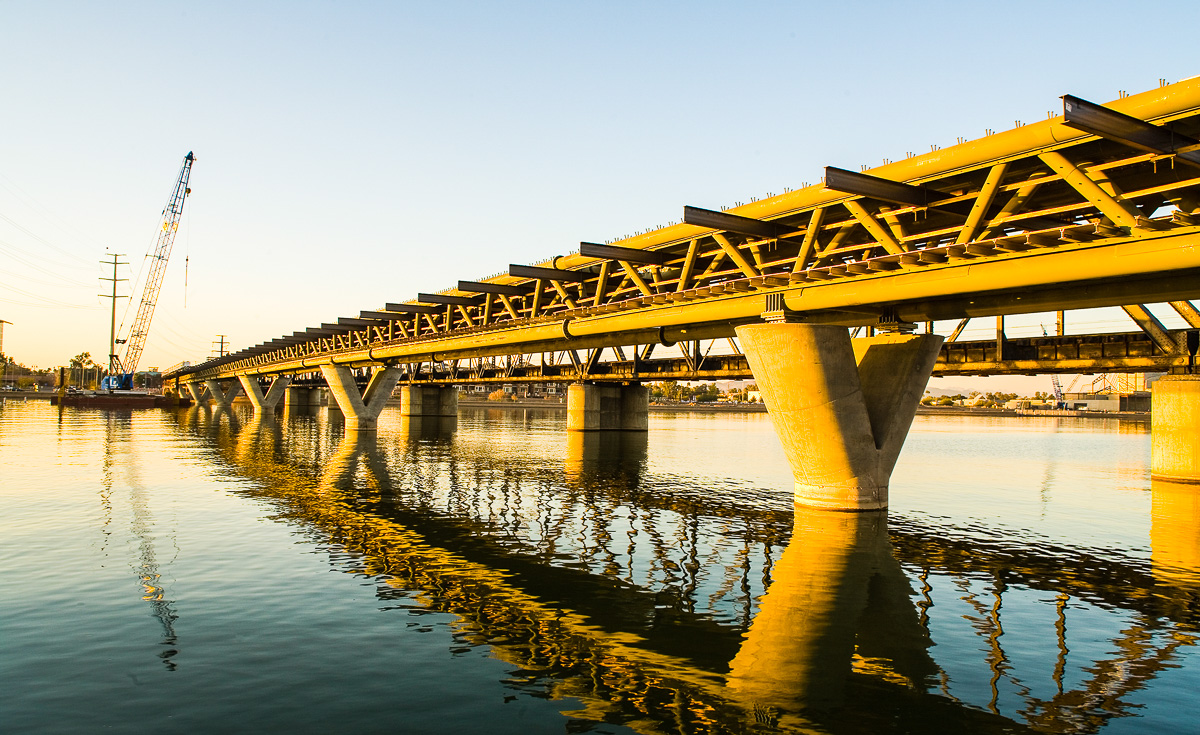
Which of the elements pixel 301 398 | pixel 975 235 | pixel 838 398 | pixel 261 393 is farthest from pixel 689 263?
pixel 301 398

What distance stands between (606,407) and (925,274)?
68.2m

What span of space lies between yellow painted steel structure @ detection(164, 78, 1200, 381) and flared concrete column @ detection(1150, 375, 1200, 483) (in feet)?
43.9

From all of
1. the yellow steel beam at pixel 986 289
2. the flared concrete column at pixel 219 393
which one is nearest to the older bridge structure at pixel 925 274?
the yellow steel beam at pixel 986 289

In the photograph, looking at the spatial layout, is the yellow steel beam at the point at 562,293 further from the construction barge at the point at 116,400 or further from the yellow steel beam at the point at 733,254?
the construction barge at the point at 116,400

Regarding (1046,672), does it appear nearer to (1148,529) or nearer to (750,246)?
(1148,529)

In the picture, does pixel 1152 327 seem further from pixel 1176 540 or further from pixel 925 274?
pixel 925 274

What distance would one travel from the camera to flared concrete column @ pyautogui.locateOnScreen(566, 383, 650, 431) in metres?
88.7

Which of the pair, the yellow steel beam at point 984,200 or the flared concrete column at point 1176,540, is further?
the yellow steel beam at point 984,200

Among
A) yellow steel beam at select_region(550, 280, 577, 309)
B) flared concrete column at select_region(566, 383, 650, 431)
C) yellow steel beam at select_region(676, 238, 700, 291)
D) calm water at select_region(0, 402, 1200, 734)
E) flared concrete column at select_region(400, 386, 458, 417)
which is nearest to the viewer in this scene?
calm water at select_region(0, 402, 1200, 734)

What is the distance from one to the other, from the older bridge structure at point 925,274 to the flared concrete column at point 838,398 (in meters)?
0.05

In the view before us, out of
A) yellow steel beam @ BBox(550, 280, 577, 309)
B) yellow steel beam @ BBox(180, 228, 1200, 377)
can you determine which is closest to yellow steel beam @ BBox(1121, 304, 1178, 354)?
yellow steel beam @ BBox(180, 228, 1200, 377)

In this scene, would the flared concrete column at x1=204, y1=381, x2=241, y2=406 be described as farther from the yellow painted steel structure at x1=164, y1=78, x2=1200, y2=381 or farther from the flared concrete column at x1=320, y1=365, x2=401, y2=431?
the yellow painted steel structure at x1=164, y1=78, x2=1200, y2=381

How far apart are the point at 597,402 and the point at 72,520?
66596mm

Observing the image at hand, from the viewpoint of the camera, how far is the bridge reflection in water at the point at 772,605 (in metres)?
11.0
